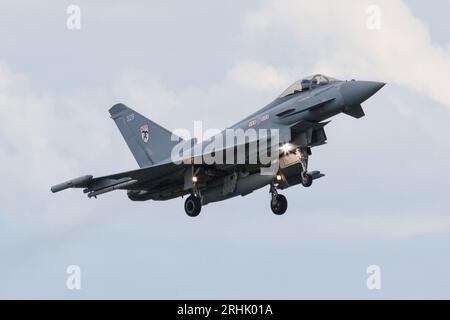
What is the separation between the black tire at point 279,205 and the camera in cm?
4131

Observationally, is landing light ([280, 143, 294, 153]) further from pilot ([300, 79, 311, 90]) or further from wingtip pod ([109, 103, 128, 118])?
wingtip pod ([109, 103, 128, 118])

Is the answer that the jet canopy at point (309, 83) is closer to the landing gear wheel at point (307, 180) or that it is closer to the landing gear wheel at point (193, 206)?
the landing gear wheel at point (307, 180)

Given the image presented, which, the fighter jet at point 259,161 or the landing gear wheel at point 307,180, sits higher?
the fighter jet at point 259,161

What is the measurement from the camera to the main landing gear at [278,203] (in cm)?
4134

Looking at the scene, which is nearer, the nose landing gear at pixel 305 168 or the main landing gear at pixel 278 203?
the nose landing gear at pixel 305 168

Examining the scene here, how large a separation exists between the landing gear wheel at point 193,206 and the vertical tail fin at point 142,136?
3.39m

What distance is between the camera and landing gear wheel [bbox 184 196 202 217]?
4125cm

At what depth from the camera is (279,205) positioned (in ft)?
136

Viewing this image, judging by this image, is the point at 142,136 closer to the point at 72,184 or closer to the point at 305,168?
the point at 72,184

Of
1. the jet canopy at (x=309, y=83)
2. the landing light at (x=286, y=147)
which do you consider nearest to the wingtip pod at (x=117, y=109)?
the jet canopy at (x=309, y=83)

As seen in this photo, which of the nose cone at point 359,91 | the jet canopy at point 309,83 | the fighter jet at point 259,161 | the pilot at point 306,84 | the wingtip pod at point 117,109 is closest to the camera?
the nose cone at point 359,91

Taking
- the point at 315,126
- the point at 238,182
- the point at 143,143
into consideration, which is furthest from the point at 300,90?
the point at 143,143

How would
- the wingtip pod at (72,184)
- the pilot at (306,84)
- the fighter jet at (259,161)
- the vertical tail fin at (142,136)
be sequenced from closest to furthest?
the fighter jet at (259,161), the pilot at (306,84), the wingtip pod at (72,184), the vertical tail fin at (142,136)

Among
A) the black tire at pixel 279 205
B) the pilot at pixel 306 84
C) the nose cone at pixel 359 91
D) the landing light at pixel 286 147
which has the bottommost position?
the black tire at pixel 279 205
